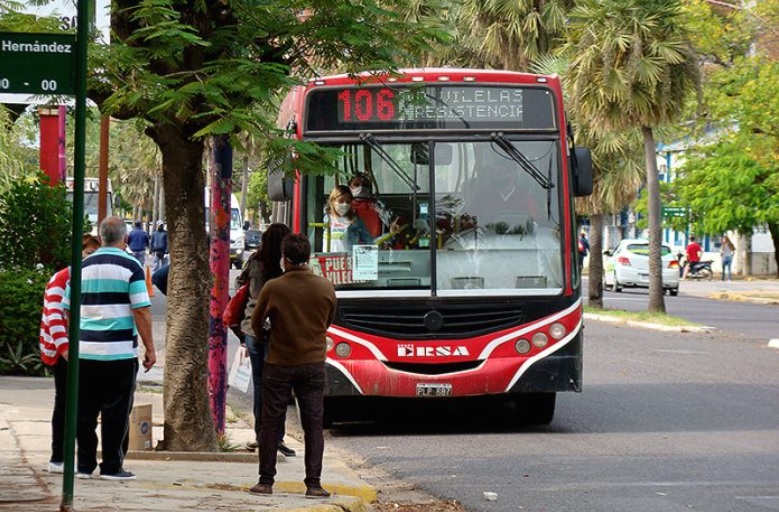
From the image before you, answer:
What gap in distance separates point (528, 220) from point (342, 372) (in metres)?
2.19

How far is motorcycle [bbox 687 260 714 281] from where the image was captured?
58.5 m

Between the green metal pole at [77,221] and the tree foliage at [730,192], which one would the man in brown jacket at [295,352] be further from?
the tree foliage at [730,192]

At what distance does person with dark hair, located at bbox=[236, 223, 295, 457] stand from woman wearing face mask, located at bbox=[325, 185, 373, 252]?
164 cm

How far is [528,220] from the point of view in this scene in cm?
1320

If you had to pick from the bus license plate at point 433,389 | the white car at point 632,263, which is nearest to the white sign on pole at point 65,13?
the bus license plate at point 433,389

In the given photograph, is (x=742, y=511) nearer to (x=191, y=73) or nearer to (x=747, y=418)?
(x=191, y=73)

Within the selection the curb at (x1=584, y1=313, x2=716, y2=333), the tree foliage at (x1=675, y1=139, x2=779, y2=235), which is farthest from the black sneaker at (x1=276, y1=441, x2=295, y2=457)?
the tree foliage at (x1=675, y1=139, x2=779, y2=235)

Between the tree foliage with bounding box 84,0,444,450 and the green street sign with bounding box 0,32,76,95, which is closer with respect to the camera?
the green street sign with bounding box 0,32,76,95

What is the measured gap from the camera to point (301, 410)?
29.4 feet

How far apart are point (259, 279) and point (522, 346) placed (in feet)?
9.79

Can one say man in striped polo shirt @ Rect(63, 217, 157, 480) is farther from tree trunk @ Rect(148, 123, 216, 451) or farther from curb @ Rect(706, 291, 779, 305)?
curb @ Rect(706, 291, 779, 305)

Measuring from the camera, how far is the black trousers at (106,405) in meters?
9.09

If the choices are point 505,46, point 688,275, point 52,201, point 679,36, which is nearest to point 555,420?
point 52,201

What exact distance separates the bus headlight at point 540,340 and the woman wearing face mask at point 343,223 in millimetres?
1709
